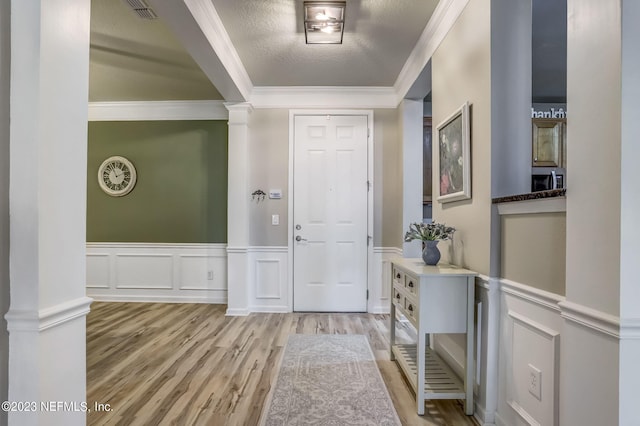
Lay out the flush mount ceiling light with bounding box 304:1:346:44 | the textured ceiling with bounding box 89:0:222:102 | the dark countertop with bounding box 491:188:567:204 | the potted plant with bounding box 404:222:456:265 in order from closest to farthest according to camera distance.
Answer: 1. the dark countertop with bounding box 491:188:567:204
2. the potted plant with bounding box 404:222:456:265
3. the flush mount ceiling light with bounding box 304:1:346:44
4. the textured ceiling with bounding box 89:0:222:102

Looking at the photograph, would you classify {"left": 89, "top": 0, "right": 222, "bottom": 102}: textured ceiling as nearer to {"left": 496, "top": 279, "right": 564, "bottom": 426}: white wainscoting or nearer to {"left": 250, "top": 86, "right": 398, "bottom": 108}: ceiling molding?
{"left": 250, "top": 86, "right": 398, "bottom": 108}: ceiling molding

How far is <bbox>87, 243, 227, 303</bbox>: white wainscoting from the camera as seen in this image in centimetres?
452

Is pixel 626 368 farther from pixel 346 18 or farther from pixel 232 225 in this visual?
pixel 232 225

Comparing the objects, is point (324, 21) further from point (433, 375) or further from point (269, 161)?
point (433, 375)

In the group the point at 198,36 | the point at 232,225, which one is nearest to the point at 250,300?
the point at 232,225

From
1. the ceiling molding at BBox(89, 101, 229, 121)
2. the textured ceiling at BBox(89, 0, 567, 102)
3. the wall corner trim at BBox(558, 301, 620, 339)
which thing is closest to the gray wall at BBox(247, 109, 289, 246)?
the textured ceiling at BBox(89, 0, 567, 102)

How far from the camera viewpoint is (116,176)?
4.58m

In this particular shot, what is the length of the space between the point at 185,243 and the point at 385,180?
2.66 m

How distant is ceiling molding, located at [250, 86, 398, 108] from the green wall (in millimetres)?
761

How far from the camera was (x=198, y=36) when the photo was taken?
7.90ft

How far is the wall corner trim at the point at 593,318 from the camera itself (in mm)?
1034

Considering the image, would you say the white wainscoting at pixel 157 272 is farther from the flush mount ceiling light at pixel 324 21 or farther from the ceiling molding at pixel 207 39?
the flush mount ceiling light at pixel 324 21

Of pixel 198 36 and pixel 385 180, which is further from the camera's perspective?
pixel 385 180

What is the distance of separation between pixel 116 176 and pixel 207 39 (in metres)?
2.91
